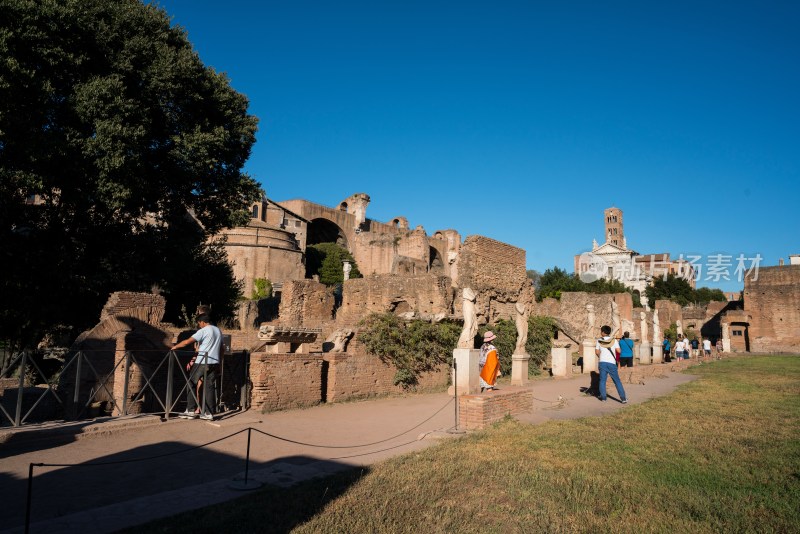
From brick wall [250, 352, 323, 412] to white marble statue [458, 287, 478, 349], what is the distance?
2996 mm

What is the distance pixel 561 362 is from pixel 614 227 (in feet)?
369

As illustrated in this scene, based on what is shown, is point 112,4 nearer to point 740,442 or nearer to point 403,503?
point 403,503

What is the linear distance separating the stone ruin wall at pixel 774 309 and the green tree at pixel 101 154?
137 feet

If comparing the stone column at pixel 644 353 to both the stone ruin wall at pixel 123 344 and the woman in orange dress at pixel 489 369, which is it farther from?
the stone ruin wall at pixel 123 344

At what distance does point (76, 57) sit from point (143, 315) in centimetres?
723

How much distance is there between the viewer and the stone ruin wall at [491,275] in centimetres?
2158

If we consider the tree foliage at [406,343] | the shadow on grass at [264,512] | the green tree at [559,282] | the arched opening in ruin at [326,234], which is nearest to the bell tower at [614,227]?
the green tree at [559,282]

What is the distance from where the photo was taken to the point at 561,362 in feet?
61.0

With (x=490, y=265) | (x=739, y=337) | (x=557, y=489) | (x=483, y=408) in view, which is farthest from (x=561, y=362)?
(x=739, y=337)

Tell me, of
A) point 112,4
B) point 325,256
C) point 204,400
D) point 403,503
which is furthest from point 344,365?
point 325,256

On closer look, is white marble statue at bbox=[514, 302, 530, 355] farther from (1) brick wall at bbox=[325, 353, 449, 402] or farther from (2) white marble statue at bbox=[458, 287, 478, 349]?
(2) white marble statue at bbox=[458, 287, 478, 349]

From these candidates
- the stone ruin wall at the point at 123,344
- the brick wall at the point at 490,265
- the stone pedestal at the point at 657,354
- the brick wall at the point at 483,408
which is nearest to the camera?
the brick wall at the point at 483,408

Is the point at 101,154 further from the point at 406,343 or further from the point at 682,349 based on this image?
the point at 682,349

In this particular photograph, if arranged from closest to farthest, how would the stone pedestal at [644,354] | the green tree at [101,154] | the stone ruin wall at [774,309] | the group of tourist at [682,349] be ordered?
the green tree at [101,154]
the stone pedestal at [644,354]
the group of tourist at [682,349]
the stone ruin wall at [774,309]
